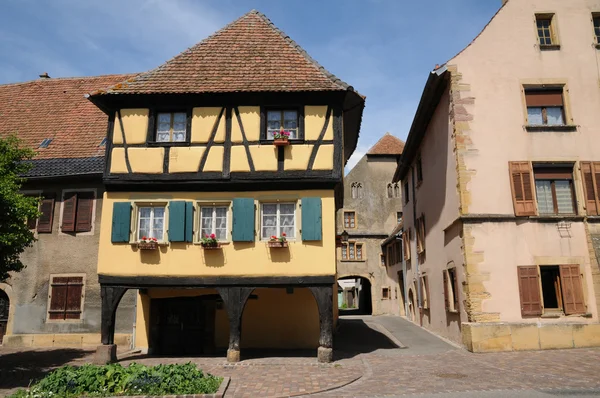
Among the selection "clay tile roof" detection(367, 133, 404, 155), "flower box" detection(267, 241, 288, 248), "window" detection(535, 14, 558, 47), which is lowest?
"flower box" detection(267, 241, 288, 248)

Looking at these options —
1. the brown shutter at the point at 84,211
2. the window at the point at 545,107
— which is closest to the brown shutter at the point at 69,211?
the brown shutter at the point at 84,211

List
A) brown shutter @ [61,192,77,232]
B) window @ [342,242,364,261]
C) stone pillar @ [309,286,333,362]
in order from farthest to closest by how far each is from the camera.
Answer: window @ [342,242,364,261], brown shutter @ [61,192,77,232], stone pillar @ [309,286,333,362]

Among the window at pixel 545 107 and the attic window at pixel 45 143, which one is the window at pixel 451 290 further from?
the attic window at pixel 45 143

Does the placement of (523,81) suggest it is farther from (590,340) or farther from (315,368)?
(315,368)

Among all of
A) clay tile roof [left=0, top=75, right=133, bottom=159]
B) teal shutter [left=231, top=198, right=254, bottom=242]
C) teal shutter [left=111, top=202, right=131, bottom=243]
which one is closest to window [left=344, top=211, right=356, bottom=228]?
clay tile roof [left=0, top=75, right=133, bottom=159]

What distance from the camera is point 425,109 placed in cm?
1733

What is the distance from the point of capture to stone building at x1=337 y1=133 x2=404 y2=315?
111 feet

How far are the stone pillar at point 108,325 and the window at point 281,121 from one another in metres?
5.85

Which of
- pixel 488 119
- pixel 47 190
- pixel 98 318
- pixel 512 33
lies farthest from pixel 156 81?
pixel 512 33

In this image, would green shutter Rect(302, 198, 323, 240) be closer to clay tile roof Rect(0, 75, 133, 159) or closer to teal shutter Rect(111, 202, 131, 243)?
teal shutter Rect(111, 202, 131, 243)

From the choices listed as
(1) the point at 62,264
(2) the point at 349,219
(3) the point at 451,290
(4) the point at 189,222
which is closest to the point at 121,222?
(4) the point at 189,222

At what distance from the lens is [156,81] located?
13.6 meters

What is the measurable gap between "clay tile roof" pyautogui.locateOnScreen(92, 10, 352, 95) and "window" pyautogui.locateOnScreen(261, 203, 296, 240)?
10.3 feet

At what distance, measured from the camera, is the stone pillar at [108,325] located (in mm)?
12047
